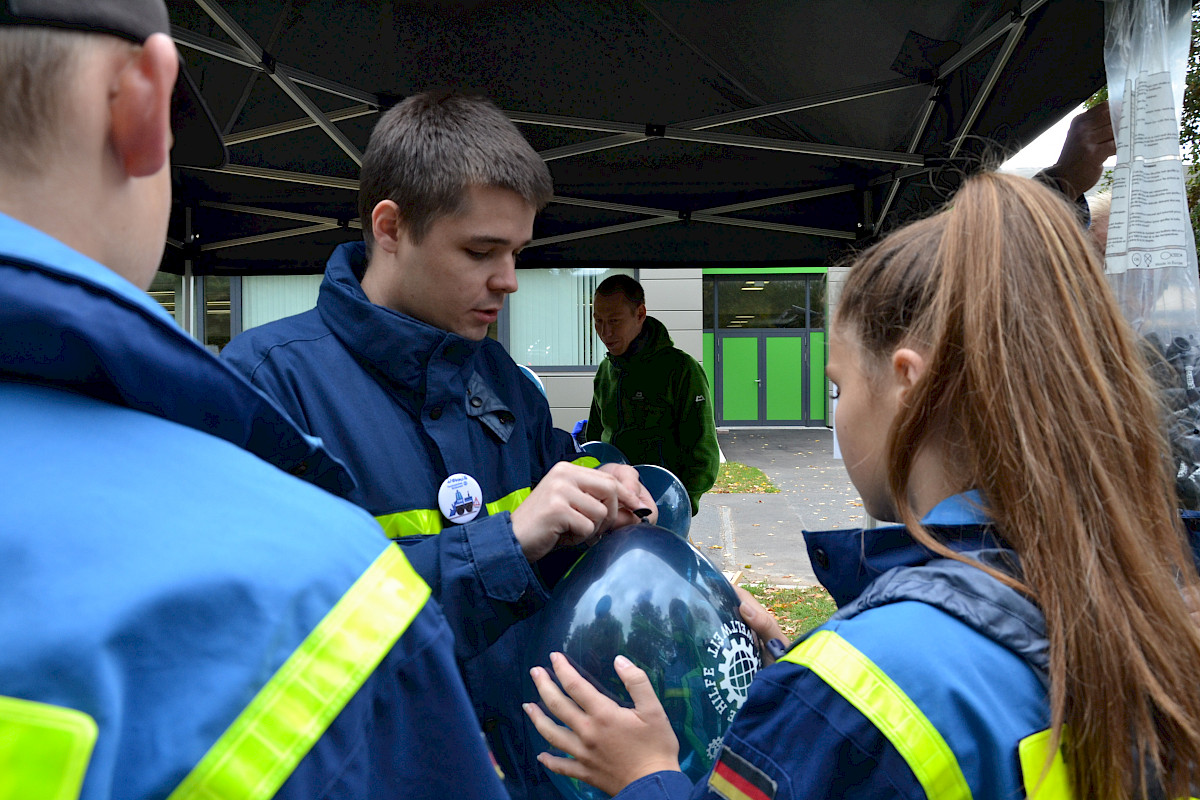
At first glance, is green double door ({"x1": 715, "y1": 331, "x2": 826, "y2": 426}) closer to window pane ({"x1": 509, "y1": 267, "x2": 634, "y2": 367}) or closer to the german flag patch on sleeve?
window pane ({"x1": 509, "y1": 267, "x2": 634, "y2": 367})

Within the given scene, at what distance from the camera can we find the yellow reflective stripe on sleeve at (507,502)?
1.73 m

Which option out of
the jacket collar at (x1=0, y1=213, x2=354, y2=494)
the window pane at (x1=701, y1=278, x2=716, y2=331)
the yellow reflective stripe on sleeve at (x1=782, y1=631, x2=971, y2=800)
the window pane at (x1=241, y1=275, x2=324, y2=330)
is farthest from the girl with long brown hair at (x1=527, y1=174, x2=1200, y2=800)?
the window pane at (x1=701, y1=278, x2=716, y2=331)

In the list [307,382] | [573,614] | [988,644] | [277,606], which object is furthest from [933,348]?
[307,382]

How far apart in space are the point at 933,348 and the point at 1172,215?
1.66 m

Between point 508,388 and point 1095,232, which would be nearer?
point 508,388

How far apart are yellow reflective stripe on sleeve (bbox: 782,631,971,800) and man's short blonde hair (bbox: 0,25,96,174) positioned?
2.96 ft

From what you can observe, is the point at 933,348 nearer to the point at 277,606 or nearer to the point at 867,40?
the point at 277,606

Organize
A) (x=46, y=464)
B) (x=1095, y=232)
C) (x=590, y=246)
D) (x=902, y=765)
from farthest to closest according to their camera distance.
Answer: (x=590, y=246), (x=1095, y=232), (x=902, y=765), (x=46, y=464)

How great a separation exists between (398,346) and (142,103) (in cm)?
99

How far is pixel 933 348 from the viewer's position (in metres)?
1.07

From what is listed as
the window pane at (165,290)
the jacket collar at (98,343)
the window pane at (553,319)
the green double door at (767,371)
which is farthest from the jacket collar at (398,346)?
the green double door at (767,371)

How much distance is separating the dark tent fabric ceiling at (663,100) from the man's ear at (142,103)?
105 inches

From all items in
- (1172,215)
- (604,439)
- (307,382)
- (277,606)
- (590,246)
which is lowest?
(604,439)

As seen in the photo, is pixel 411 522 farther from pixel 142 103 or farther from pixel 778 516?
pixel 778 516
